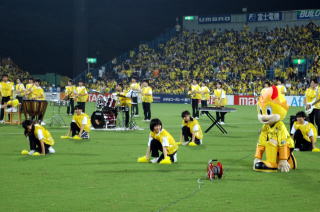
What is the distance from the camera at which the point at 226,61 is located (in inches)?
1825

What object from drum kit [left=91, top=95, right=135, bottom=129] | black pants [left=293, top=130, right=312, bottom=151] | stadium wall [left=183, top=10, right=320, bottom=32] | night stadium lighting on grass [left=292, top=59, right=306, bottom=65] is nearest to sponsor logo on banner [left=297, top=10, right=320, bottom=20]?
stadium wall [left=183, top=10, right=320, bottom=32]

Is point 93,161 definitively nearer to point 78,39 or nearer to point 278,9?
point 78,39

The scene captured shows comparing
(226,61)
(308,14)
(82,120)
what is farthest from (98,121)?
(308,14)

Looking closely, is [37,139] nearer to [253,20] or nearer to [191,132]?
[191,132]

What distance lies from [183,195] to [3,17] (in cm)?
4693

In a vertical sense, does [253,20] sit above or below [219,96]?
above

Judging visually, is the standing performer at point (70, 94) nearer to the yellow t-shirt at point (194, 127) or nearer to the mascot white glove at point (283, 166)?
the yellow t-shirt at point (194, 127)

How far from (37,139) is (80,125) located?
359 cm

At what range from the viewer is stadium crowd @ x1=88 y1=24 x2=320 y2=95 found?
42062 mm

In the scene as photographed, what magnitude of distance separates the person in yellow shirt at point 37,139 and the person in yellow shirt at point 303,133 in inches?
243

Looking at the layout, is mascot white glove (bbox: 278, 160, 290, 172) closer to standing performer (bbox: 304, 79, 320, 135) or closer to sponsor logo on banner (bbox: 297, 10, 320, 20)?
standing performer (bbox: 304, 79, 320, 135)

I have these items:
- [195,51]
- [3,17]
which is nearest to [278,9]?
[195,51]

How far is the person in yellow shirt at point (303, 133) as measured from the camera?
1234cm

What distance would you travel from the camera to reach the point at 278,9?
52.4m
